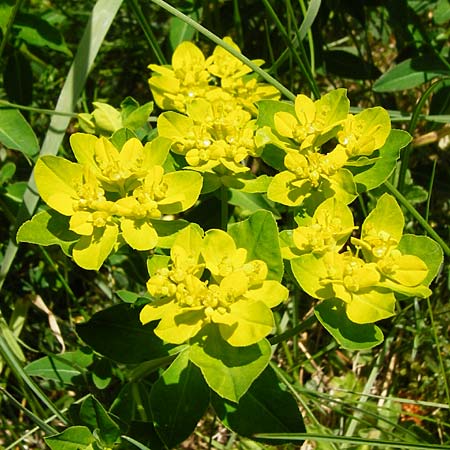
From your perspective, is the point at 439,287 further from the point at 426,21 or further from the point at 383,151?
the point at 426,21

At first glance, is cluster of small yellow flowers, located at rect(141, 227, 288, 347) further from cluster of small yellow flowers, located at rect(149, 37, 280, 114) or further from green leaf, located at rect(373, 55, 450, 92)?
green leaf, located at rect(373, 55, 450, 92)

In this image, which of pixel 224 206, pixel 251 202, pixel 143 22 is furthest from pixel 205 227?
pixel 143 22

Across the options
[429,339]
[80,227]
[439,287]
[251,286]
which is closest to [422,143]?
[439,287]

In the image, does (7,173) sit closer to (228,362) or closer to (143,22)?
(143,22)

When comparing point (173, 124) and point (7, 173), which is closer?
point (173, 124)

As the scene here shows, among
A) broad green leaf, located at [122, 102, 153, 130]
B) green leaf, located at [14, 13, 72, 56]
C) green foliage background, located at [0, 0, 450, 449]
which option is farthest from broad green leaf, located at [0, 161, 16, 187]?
broad green leaf, located at [122, 102, 153, 130]

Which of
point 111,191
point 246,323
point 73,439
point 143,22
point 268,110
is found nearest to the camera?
point 246,323
